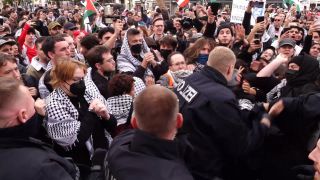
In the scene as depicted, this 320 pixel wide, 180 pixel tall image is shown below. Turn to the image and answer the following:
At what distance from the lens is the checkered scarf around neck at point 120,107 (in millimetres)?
3521

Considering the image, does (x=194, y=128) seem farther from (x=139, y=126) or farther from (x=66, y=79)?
(x=66, y=79)

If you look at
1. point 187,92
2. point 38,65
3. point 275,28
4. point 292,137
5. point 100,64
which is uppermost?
point 187,92

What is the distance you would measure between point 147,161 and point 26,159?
0.62m

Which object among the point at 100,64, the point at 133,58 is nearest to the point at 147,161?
the point at 100,64

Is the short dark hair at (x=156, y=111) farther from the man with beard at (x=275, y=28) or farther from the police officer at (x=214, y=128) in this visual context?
the man with beard at (x=275, y=28)

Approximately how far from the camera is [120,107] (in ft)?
11.6

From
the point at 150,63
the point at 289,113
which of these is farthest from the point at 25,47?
the point at 289,113

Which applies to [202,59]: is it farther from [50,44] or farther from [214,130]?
[214,130]

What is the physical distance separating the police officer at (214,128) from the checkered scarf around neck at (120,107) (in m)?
0.75

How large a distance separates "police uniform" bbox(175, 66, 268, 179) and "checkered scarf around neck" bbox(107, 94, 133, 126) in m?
0.76

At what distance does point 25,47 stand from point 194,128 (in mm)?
4983

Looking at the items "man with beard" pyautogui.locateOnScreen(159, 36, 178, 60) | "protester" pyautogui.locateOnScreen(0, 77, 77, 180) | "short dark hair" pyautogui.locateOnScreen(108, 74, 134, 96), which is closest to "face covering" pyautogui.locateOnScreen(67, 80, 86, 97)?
"short dark hair" pyautogui.locateOnScreen(108, 74, 134, 96)

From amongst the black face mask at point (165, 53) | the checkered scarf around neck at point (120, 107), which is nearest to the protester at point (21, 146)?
the checkered scarf around neck at point (120, 107)

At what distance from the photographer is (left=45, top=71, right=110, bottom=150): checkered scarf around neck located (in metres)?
3.08
